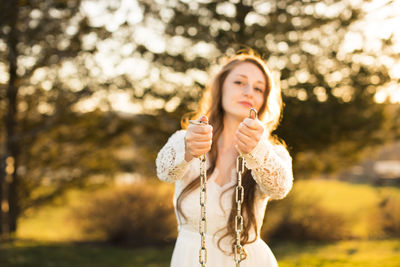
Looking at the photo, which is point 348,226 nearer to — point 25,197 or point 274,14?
point 274,14

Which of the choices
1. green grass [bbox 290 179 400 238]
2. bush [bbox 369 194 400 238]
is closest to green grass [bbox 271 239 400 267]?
bush [bbox 369 194 400 238]

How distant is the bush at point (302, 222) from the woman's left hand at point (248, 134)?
9.29 meters

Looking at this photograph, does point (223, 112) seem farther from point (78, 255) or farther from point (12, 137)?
point (12, 137)

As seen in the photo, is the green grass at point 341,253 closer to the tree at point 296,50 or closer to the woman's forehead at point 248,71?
the tree at point 296,50

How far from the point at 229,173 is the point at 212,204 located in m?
0.24

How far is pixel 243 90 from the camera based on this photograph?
236 cm

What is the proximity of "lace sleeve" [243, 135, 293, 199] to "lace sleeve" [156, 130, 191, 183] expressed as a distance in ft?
1.22

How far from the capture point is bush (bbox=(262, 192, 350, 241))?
10.9m

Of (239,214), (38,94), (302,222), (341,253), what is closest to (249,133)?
(239,214)

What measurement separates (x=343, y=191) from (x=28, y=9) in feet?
86.9

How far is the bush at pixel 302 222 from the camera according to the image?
10891mm

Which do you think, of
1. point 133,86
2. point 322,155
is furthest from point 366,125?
point 133,86

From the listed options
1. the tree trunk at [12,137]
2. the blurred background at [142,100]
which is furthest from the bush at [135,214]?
the tree trunk at [12,137]

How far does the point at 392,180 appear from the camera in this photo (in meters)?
28.2
